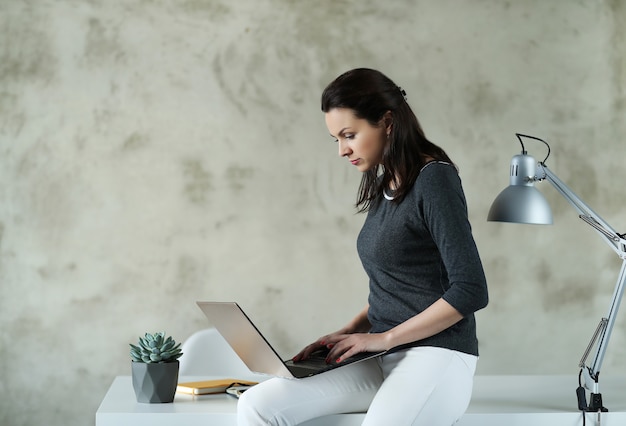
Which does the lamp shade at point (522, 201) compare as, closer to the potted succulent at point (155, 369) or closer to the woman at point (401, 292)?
the woman at point (401, 292)

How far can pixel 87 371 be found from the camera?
3.40m

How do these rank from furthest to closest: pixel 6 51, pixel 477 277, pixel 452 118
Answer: pixel 452 118, pixel 6 51, pixel 477 277

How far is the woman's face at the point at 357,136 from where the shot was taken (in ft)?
6.31

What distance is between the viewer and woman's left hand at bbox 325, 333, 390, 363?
1812mm

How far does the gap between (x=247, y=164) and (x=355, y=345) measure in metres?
1.77

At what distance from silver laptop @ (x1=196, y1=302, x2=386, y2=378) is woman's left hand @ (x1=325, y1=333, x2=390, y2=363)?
0.02 meters

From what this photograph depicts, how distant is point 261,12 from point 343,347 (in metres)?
2.07

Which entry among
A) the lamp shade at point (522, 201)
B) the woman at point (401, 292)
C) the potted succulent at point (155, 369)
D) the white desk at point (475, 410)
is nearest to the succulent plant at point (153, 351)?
the potted succulent at point (155, 369)

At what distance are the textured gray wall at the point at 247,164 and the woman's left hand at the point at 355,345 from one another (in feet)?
5.39

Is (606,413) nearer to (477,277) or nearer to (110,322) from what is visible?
(477,277)

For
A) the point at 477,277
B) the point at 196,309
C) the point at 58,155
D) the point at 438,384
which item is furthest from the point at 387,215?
the point at 58,155

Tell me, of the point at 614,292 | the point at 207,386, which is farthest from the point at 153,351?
the point at 614,292

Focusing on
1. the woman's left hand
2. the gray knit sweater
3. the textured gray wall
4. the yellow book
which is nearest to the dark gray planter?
the yellow book

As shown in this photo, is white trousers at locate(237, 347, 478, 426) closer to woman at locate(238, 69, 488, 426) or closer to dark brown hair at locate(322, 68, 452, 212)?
woman at locate(238, 69, 488, 426)
